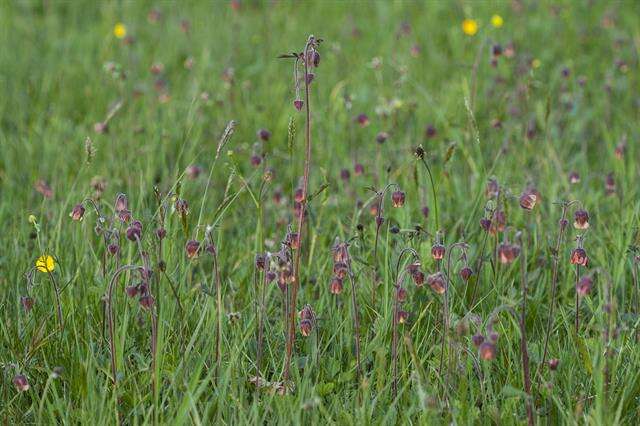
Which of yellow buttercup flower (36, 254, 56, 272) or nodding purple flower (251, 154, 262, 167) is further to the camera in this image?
nodding purple flower (251, 154, 262, 167)

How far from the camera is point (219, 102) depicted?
5109mm

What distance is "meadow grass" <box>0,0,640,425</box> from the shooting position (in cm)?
271

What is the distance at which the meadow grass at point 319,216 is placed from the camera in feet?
8.89

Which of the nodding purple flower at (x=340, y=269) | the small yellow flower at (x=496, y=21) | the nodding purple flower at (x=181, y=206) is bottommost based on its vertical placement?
Result: the nodding purple flower at (x=340, y=269)

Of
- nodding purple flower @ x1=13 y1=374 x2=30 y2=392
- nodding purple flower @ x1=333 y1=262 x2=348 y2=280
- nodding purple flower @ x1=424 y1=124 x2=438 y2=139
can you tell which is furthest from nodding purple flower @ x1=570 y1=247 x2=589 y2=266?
nodding purple flower @ x1=424 y1=124 x2=438 y2=139

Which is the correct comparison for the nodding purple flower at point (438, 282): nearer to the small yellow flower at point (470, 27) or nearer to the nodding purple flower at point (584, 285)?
the nodding purple flower at point (584, 285)

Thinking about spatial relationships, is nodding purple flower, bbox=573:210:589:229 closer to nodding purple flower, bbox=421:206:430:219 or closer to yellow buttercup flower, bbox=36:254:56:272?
nodding purple flower, bbox=421:206:430:219

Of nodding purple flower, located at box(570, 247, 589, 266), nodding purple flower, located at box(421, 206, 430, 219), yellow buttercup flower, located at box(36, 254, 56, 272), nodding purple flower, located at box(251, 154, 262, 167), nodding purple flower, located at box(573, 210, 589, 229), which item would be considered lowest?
nodding purple flower, located at box(421, 206, 430, 219)

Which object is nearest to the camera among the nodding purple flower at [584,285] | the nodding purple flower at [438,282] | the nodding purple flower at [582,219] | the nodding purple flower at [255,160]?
the nodding purple flower at [584,285]

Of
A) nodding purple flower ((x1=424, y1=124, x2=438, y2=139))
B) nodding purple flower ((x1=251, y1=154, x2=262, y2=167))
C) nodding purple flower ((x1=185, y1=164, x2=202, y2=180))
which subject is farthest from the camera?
nodding purple flower ((x1=424, y1=124, x2=438, y2=139))

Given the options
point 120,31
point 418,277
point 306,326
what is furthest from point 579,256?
point 120,31

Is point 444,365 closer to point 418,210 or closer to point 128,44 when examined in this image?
point 418,210

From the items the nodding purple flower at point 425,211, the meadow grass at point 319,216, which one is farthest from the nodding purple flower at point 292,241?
the nodding purple flower at point 425,211

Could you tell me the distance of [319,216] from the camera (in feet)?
12.7
